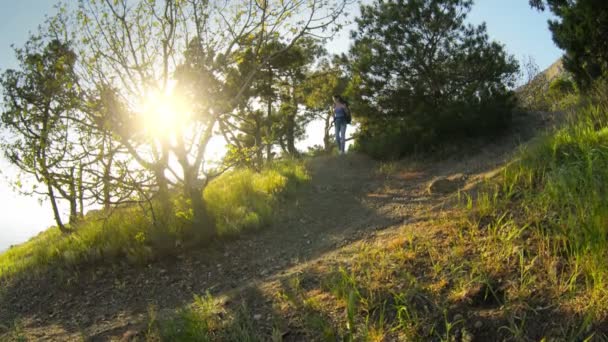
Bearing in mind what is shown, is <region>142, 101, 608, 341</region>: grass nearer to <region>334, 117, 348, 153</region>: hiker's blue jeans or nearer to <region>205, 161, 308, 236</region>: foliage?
<region>205, 161, 308, 236</region>: foliage

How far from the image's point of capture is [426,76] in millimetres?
10531

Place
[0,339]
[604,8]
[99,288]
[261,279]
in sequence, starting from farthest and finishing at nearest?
[604,8]
[99,288]
[261,279]
[0,339]

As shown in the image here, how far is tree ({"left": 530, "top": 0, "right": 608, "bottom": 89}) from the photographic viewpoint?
686 centimetres

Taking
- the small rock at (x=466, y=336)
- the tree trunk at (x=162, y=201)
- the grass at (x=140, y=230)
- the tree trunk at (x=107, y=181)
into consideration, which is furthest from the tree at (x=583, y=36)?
the tree trunk at (x=107, y=181)

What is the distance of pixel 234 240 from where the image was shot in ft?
19.2

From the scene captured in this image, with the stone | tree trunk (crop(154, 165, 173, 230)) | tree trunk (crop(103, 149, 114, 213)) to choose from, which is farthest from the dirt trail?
tree trunk (crop(103, 149, 114, 213))

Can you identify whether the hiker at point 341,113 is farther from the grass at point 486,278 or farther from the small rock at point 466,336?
the small rock at point 466,336

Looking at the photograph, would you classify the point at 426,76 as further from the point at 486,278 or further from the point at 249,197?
the point at 486,278

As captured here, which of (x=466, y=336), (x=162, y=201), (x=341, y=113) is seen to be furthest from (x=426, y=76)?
(x=466, y=336)

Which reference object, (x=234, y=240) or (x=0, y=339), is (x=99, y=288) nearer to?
(x=0, y=339)

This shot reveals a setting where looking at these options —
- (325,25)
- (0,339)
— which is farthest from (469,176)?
(0,339)

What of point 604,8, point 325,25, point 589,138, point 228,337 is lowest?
point 228,337

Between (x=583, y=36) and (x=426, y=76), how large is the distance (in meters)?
3.75

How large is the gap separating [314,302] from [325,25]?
510 centimetres
